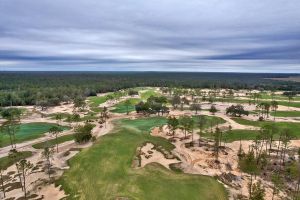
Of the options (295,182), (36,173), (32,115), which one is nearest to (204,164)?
(295,182)

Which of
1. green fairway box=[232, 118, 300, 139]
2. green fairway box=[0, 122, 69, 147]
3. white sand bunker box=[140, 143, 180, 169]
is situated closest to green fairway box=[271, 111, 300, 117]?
green fairway box=[232, 118, 300, 139]

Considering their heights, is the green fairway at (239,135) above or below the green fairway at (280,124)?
below

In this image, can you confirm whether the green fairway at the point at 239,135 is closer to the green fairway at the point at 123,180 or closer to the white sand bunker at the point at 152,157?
the white sand bunker at the point at 152,157

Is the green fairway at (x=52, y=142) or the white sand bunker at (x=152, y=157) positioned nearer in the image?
the white sand bunker at (x=152, y=157)

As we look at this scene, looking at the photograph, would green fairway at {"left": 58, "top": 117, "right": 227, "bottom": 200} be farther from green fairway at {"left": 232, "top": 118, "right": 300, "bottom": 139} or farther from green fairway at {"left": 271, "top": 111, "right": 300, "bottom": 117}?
green fairway at {"left": 271, "top": 111, "right": 300, "bottom": 117}

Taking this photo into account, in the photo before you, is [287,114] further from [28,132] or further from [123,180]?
[28,132]

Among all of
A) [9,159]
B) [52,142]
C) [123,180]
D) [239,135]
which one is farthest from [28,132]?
[239,135]

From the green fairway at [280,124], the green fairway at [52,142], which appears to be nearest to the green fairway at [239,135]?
the green fairway at [280,124]
